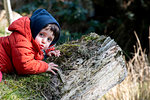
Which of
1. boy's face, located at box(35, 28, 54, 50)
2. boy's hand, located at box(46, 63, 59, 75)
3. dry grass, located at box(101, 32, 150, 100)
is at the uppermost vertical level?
boy's face, located at box(35, 28, 54, 50)

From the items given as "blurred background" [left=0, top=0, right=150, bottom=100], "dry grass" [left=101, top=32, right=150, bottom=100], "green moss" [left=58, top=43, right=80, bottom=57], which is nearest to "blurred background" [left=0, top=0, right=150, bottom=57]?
"blurred background" [left=0, top=0, right=150, bottom=100]

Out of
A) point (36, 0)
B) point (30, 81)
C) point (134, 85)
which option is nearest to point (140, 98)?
point (134, 85)

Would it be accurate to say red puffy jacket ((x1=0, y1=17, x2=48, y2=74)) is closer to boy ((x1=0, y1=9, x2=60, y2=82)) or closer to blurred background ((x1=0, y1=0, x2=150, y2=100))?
boy ((x1=0, y1=9, x2=60, y2=82))

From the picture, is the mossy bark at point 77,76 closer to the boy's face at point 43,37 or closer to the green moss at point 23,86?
the green moss at point 23,86

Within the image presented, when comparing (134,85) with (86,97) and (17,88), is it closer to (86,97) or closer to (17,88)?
(86,97)

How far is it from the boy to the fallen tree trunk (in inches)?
5.5

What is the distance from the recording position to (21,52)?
1853 mm

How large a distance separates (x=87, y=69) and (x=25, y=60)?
650 millimetres

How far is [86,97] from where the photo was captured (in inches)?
81.4

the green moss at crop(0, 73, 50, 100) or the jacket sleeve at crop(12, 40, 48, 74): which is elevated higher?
the jacket sleeve at crop(12, 40, 48, 74)

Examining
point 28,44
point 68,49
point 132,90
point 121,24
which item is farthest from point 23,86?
point 121,24

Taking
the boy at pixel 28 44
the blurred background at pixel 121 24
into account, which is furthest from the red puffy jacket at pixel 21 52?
the blurred background at pixel 121 24

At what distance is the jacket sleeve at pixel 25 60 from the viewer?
186cm

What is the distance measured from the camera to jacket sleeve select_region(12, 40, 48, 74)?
1.86 metres
